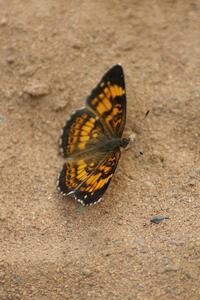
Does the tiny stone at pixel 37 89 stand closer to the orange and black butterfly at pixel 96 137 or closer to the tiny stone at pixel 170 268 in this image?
the orange and black butterfly at pixel 96 137

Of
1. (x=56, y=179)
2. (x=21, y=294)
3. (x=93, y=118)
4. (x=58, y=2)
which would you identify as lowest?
(x=21, y=294)

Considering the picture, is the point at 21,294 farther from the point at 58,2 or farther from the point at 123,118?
the point at 58,2

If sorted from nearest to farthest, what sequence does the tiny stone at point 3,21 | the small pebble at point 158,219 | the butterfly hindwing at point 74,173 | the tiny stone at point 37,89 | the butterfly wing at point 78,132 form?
the small pebble at point 158,219
the butterfly hindwing at point 74,173
the butterfly wing at point 78,132
the tiny stone at point 37,89
the tiny stone at point 3,21

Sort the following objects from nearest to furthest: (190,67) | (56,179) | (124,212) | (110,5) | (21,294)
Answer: (21,294) → (124,212) → (56,179) → (190,67) → (110,5)

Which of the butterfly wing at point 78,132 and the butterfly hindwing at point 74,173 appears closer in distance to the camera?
the butterfly hindwing at point 74,173

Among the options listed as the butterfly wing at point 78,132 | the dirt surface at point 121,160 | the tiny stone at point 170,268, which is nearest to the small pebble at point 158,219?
the dirt surface at point 121,160

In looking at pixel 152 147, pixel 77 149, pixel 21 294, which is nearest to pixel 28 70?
pixel 77 149

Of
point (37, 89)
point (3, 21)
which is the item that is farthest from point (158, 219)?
point (3, 21)

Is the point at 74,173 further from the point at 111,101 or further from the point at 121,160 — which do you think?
the point at 111,101
